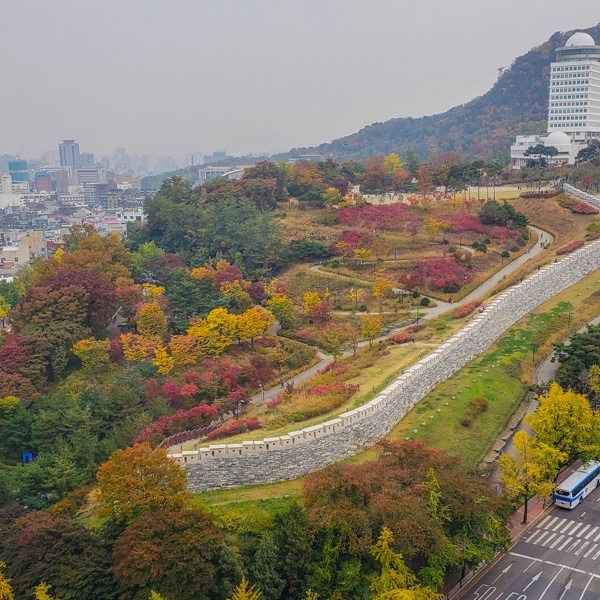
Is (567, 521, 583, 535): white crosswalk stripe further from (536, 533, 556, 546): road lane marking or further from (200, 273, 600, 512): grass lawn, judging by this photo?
(200, 273, 600, 512): grass lawn

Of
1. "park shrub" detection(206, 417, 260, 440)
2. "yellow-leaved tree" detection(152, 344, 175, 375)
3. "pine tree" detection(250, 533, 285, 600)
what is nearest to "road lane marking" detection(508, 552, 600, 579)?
"pine tree" detection(250, 533, 285, 600)

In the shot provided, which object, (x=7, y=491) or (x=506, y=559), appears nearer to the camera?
(x=506, y=559)

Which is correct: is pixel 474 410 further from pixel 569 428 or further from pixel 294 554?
pixel 294 554

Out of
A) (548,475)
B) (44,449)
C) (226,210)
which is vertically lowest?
(44,449)

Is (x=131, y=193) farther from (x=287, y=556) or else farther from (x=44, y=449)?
(x=287, y=556)

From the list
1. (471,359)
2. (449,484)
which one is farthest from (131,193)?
(449,484)

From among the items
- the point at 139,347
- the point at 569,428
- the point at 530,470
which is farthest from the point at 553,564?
the point at 139,347

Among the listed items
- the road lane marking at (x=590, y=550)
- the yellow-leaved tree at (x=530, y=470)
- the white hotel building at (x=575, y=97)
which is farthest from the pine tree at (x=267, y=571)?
the white hotel building at (x=575, y=97)

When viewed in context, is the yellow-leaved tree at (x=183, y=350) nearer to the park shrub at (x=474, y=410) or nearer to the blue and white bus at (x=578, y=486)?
the park shrub at (x=474, y=410)
